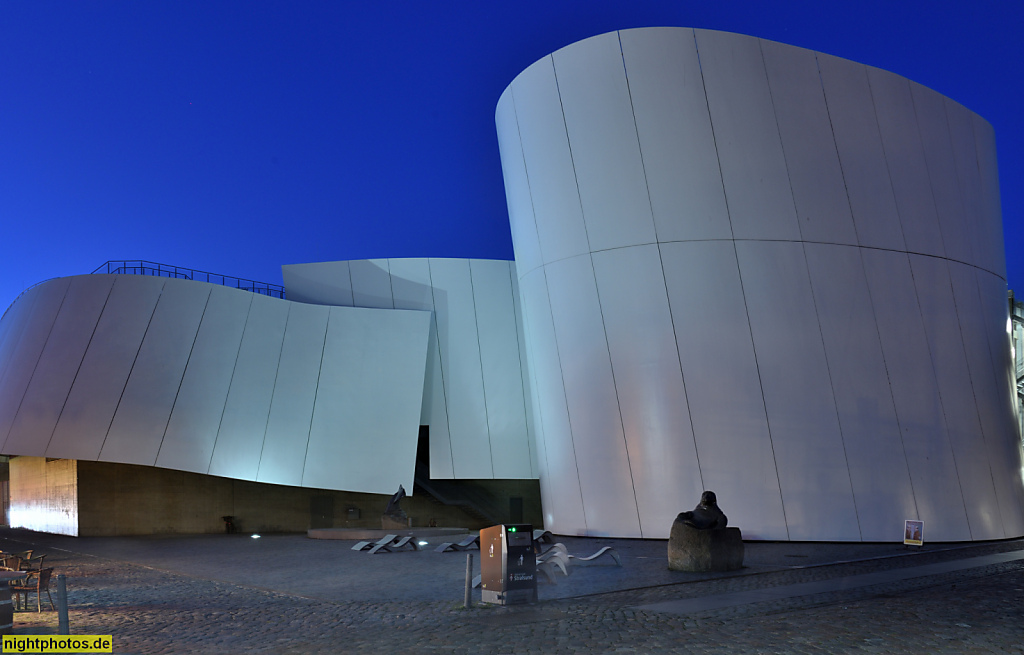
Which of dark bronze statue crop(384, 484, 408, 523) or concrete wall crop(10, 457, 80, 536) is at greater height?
concrete wall crop(10, 457, 80, 536)

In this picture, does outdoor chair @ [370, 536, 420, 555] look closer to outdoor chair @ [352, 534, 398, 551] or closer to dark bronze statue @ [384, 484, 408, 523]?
outdoor chair @ [352, 534, 398, 551]

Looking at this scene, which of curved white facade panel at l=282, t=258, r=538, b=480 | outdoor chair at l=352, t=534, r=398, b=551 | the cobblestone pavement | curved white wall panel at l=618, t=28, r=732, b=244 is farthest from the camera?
curved white facade panel at l=282, t=258, r=538, b=480

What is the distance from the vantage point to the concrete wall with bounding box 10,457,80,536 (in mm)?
26058

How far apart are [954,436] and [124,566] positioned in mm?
19376

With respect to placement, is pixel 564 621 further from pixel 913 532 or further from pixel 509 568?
pixel 913 532

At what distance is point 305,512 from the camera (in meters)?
29.1

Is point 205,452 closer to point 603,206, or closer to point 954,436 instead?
point 603,206

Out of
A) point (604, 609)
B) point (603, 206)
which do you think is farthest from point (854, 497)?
point (604, 609)

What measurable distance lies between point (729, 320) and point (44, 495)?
25.1 meters

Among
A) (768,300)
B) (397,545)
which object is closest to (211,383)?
(397,545)

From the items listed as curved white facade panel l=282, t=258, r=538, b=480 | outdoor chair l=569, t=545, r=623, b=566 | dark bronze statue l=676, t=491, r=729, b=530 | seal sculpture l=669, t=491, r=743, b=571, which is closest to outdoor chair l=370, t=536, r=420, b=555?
outdoor chair l=569, t=545, r=623, b=566

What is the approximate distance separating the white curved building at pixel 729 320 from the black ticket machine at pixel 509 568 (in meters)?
10.1

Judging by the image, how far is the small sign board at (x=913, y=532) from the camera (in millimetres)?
17031

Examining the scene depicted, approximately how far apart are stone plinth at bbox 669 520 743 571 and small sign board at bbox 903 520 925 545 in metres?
6.07
